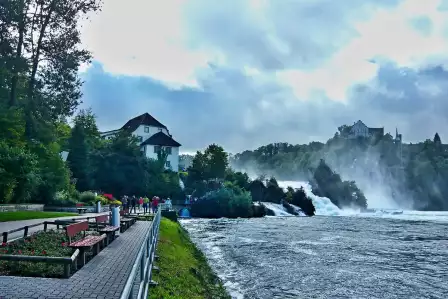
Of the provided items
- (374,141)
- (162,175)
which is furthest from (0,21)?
(374,141)

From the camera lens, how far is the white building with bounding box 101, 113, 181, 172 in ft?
Result: 295

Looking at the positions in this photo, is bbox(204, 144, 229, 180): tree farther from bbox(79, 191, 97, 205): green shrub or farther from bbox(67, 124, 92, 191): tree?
bbox(79, 191, 97, 205): green shrub

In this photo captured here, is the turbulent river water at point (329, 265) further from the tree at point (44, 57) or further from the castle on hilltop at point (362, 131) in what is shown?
the castle on hilltop at point (362, 131)

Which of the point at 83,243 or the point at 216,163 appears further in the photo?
the point at 216,163

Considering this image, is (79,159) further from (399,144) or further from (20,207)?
(399,144)

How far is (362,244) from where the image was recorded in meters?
30.7

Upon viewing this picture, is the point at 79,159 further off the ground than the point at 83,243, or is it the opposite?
the point at 79,159

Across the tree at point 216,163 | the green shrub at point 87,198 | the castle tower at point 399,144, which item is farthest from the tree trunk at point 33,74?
the castle tower at point 399,144

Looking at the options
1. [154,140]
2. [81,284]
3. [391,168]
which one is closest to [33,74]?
[81,284]

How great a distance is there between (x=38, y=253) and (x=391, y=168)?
477 feet

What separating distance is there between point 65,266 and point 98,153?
60.5 metres

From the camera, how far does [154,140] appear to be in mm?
90812

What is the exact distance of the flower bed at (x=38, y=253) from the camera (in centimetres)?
Answer: 1091

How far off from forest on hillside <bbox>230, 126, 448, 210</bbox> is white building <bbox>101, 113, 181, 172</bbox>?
144ft
